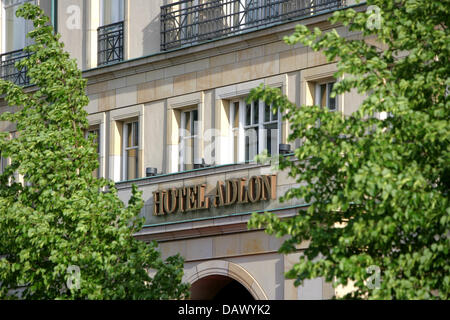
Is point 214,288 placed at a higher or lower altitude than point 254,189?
lower

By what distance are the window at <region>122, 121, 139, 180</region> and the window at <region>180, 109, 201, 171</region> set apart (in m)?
1.69

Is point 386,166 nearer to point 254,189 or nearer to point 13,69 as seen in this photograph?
point 254,189

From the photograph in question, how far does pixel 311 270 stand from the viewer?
58.5ft

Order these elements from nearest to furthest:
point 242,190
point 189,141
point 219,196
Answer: point 242,190
point 219,196
point 189,141

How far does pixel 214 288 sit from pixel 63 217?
8.62m

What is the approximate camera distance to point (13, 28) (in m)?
39.4

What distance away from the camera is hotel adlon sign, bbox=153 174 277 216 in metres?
29.7

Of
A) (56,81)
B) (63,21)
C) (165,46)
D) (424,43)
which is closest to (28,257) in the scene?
(56,81)

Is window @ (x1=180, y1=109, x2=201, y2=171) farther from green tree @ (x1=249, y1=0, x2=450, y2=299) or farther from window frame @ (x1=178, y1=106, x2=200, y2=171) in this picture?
green tree @ (x1=249, y1=0, x2=450, y2=299)

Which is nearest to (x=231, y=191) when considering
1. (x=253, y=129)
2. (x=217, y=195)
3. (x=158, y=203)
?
(x=217, y=195)

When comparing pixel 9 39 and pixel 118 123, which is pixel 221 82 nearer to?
pixel 118 123

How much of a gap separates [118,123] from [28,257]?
11.5 meters

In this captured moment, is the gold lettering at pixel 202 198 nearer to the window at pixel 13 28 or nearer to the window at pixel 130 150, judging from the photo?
the window at pixel 130 150

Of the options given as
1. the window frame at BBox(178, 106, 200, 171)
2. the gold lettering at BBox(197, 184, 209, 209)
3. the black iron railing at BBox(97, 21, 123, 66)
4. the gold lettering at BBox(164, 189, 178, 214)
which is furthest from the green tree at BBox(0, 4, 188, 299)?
the black iron railing at BBox(97, 21, 123, 66)
